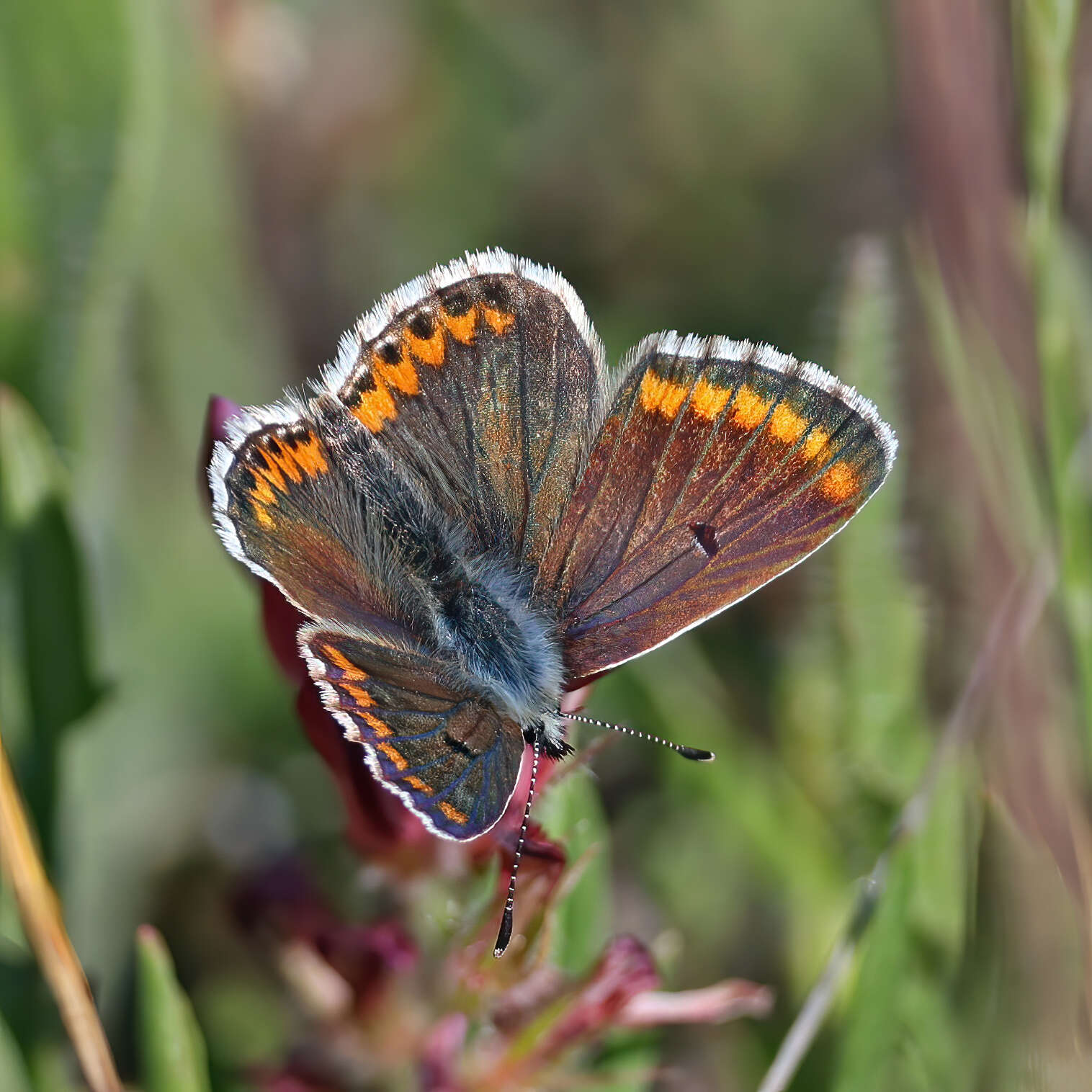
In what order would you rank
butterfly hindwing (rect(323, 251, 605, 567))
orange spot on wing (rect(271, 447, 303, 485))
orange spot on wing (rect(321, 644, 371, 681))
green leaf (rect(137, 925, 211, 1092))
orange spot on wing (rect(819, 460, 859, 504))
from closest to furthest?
green leaf (rect(137, 925, 211, 1092)) → orange spot on wing (rect(321, 644, 371, 681)) → orange spot on wing (rect(819, 460, 859, 504)) → orange spot on wing (rect(271, 447, 303, 485)) → butterfly hindwing (rect(323, 251, 605, 567))

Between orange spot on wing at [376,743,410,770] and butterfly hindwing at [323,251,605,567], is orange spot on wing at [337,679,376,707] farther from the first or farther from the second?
butterfly hindwing at [323,251,605,567]

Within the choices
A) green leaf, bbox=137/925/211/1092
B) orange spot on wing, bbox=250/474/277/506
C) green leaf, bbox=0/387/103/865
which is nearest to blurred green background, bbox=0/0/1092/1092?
green leaf, bbox=0/387/103/865

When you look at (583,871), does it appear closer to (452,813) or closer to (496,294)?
(452,813)

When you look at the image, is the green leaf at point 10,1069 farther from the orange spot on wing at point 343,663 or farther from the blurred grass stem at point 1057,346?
the blurred grass stem at point 1057,346

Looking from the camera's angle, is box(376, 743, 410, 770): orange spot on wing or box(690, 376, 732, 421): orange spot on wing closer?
box(376, 743, 410, 770): orange spot on wing

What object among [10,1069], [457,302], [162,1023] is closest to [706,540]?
[457,302]

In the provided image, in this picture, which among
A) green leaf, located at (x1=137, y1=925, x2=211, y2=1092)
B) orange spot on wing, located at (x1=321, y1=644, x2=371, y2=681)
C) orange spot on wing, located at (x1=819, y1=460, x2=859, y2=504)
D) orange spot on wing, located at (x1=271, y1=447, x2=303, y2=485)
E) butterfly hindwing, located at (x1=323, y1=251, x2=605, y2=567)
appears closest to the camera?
green leaf, located at (x1=137, y1=925, x2=211, y2=1092)

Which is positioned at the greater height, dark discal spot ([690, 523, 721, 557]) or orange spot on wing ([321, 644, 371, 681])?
dark discal spot ([690, 523, 721, 557])

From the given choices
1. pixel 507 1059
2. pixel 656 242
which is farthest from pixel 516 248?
pixel 507 1059

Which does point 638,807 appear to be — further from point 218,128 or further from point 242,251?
point 218,128

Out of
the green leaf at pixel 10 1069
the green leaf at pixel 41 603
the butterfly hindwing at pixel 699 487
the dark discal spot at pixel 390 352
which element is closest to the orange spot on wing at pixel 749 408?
the butterfly hindwing at pixel 699 487
